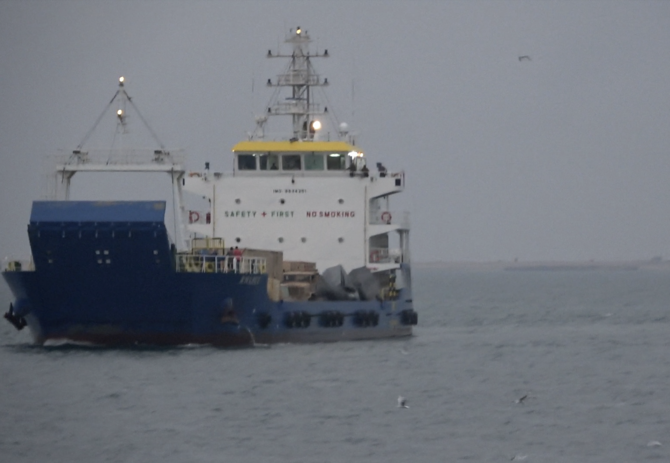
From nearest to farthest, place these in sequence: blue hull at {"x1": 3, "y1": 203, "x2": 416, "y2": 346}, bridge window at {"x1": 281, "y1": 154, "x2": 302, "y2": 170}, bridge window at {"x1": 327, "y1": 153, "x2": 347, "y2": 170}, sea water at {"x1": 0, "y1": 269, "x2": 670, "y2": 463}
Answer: sea water at {"x1": 0, "y1": 269, "x2": 670, "y2": 463}
blue hull at {"x1": 3, "y1": 203, "x2": 416, "y2": 346}
bridge window at {"x1": 281, "y1": 154, "x2": 302, "y2": 170}
bridge window at {"x1": 327, "y1": 153, "x2": 347, "y2": 170}

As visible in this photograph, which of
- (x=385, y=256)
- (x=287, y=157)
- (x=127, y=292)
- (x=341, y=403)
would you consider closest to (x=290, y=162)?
(x=287, y=157)

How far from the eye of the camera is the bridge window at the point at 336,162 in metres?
42.8

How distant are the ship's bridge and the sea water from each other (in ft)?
17.5

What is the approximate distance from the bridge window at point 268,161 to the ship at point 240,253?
0.13ft

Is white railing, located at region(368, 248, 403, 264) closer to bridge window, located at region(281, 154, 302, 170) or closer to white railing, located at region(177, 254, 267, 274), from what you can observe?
bridge window, located at region(281, 154, 302, 170)

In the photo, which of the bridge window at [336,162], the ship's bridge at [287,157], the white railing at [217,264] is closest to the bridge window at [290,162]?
the ship's bridge at [287,157]

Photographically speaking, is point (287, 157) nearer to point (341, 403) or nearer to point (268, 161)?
point (268, 161)

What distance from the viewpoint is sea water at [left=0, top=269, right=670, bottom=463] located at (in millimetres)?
24188

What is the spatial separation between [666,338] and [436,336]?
22.7ft

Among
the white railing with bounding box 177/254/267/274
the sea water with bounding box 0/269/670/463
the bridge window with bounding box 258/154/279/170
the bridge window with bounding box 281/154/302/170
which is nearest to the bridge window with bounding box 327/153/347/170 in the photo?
the bridge window with bounding box 281/154/302/170

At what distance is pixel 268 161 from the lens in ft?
139

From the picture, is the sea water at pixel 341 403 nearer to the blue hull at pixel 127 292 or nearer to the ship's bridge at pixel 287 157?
the blue hull at pixel 127 292

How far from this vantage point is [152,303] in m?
35.7

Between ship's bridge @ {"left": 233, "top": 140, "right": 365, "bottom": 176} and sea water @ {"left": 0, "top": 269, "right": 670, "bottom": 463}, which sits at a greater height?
ship's bridge @ {"left": 233, "top": 140, "right": 365, "bottom": 176}
